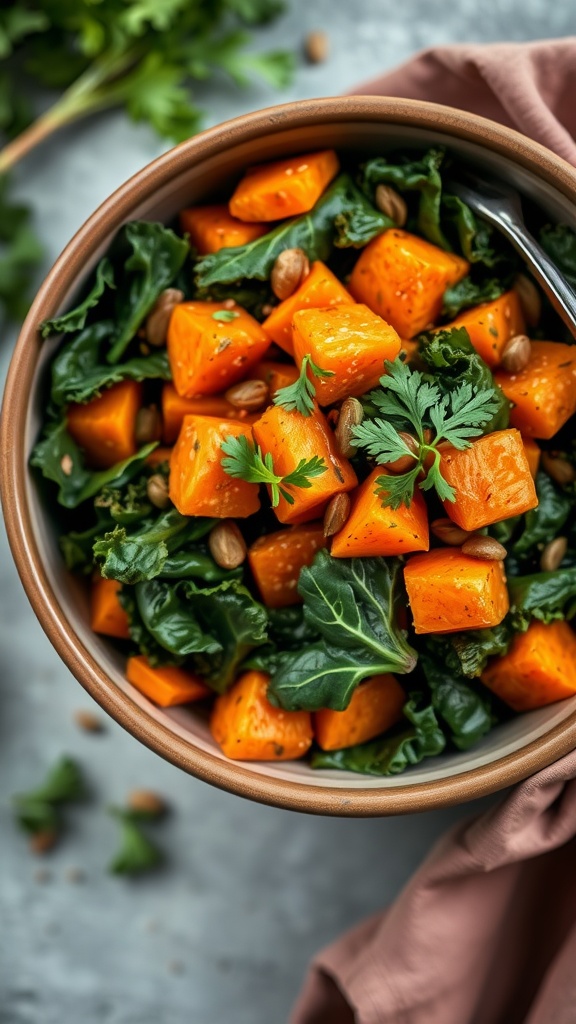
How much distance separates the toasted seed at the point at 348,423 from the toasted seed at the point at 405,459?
0.11m

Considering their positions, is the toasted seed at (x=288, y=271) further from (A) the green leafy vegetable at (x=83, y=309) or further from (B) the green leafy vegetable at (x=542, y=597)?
(B) the green leafy vegetable at (x=542, y=597)

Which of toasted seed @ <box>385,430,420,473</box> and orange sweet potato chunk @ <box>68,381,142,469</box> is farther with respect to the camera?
orange sweet potato chunk @ <box>68,381,142,469</box>

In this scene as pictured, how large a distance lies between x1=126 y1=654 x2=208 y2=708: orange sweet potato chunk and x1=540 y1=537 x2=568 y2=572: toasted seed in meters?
1.07

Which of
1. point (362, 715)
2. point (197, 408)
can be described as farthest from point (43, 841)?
point (197, 408)

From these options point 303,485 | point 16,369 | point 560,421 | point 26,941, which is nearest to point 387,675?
point 303,485

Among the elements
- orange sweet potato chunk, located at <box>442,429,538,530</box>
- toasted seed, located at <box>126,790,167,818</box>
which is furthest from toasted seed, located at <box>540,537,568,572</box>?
toasted seed, located at <box>126,790,167,818</box>

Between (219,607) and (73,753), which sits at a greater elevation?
(219,607)

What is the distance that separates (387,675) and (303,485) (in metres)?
0.69

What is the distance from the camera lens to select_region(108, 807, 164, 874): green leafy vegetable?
11.7ft

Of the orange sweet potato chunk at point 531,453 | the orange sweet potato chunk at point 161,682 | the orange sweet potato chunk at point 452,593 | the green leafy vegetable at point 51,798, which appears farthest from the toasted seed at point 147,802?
the orange sweet potato chunk at point 531,453

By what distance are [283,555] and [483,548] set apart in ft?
1.80

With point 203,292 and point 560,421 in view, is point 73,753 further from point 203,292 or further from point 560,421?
point 560,421

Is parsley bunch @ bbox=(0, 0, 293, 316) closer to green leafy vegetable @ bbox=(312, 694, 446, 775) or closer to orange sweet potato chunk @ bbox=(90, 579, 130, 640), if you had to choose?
orange sweet potato chunk @ bbox=(90, 579, 130, 640)

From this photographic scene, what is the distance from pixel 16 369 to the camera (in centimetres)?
263
